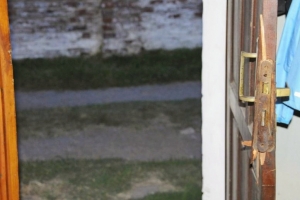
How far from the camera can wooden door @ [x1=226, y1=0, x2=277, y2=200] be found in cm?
139

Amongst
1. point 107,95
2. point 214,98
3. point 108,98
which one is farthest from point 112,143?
point 214,98

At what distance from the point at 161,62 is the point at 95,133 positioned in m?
1.81

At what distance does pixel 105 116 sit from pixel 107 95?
0.56m

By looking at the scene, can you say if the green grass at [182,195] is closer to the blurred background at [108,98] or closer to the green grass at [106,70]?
the blurred background at [108,98]

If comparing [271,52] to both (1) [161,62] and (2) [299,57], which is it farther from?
(1) [161,62]

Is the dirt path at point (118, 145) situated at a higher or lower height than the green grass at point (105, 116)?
lower

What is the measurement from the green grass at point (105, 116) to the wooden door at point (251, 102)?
9.87ft

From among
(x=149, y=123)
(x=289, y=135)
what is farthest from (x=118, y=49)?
(x=289, y=135)

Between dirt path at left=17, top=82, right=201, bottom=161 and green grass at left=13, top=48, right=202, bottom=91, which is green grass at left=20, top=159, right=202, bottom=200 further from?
green grass at left=13, top=48, right=202, bottom=91

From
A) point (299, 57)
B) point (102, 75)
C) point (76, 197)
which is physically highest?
point (299, 57)

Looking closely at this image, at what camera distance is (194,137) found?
5094 mm

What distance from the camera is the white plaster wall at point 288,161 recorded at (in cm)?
258

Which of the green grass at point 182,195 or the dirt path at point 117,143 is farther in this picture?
the dirt path at point 117,143

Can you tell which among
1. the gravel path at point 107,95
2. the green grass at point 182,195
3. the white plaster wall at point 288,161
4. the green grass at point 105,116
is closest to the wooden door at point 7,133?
the white plaster wall at point 288,161
